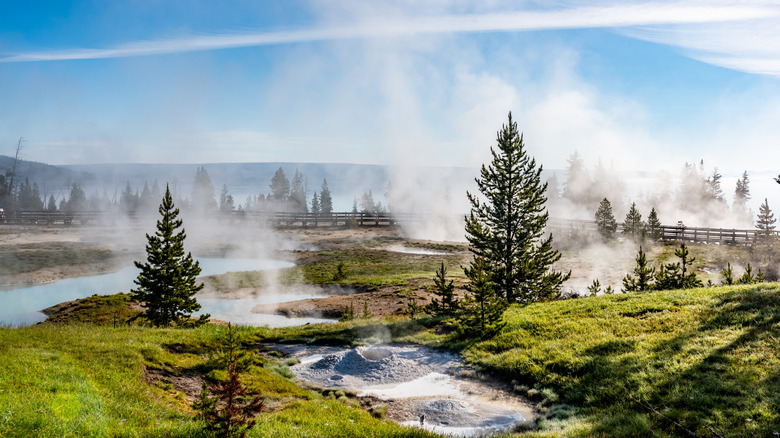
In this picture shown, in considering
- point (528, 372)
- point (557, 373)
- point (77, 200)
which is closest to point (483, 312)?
point (528, 372)

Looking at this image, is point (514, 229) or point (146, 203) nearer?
point (514, 229)

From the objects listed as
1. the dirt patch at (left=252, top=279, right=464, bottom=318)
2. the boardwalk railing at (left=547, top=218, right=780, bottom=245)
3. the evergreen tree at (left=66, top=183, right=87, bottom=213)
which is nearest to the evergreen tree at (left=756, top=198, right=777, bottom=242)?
the boardwalk railing at (left=547, top=218, right=780, bottom=245)

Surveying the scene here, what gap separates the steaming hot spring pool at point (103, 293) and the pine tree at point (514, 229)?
34.8 ft

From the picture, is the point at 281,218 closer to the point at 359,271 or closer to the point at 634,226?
the point at 359,271

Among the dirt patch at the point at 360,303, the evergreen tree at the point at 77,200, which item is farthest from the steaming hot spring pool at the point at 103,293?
the evergreen tree at the point at 77,200

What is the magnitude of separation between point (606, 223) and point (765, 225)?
16.2m

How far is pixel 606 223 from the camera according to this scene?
5444 cm

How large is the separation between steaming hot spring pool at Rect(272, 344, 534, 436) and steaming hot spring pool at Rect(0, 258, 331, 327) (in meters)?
11.0

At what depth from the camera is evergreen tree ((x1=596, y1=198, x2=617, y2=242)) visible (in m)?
52.8

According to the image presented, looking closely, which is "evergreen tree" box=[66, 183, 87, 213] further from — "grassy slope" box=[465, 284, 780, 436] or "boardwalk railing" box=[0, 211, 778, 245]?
"grassy slope" box=[465, 284, 780, 436]

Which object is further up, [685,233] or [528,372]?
[685,233]

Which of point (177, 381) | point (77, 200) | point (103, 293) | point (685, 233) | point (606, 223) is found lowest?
point (103, 293)

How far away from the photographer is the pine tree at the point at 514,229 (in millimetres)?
22219

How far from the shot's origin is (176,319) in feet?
69.1
